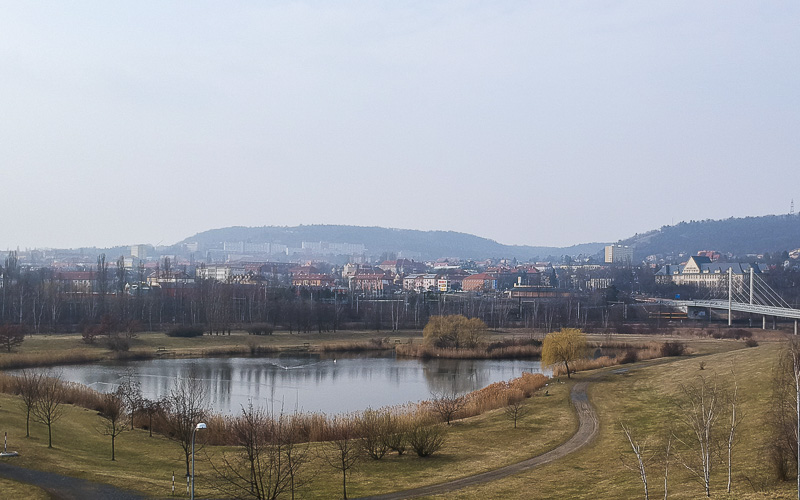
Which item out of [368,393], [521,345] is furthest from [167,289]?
[368,393]

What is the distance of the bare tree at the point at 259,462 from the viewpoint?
64.1ft

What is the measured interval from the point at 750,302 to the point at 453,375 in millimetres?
47599

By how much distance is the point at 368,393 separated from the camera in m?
42.4

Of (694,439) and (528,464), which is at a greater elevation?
(694,439)

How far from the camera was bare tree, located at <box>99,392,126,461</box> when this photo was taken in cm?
2534

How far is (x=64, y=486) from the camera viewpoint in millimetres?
19234

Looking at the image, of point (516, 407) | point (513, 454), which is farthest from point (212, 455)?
Answer: point (516, 407)

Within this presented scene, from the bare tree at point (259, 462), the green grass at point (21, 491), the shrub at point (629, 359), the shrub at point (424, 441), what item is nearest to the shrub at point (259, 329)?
the shrub at point (629, 359)

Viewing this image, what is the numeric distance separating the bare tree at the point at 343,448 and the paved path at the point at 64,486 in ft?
19.1

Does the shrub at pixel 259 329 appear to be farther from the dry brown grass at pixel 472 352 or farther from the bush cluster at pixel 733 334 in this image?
the bush cluster at pixel 733 334

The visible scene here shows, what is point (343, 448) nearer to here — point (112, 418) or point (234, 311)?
point (112, 418)

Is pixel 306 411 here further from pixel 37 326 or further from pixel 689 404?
pixel 37 326

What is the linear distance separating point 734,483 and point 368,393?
26.1m

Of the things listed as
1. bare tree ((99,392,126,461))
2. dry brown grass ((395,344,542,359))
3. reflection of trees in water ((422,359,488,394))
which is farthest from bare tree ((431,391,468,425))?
dry brown grass ((395,344,542,359))
